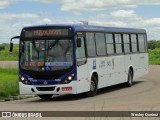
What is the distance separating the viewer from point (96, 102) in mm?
18828

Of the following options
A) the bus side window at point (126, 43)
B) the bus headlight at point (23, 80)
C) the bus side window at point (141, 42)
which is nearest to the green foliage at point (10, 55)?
the bus side window at point (141, 42)

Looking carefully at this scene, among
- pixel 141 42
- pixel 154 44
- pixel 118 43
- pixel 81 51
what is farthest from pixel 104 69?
pixel 154 44

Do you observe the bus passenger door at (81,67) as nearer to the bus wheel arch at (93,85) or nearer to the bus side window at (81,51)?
the bus side window at (81,51)

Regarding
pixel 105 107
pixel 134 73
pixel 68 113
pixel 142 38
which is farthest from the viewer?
pixel 142 38

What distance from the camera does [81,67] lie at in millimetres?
20500

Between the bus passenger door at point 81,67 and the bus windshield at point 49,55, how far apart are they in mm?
328

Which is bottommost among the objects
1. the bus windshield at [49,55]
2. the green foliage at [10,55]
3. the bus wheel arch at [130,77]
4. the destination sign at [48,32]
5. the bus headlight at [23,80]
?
the green foliage at [10,55]

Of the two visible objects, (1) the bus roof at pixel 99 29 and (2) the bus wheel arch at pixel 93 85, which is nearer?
(1) the bus roof at pixel 99 29

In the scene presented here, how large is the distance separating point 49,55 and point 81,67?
127 centimetres

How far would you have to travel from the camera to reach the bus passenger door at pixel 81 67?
20.2 metres

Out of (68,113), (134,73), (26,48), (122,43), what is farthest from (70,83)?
(134,73)

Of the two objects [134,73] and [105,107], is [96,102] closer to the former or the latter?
[105,107]

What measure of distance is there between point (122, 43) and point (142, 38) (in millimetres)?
4368

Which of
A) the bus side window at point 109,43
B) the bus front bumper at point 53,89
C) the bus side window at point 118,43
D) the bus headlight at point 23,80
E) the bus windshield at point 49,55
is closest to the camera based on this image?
the bus front bumper at point 53,89
